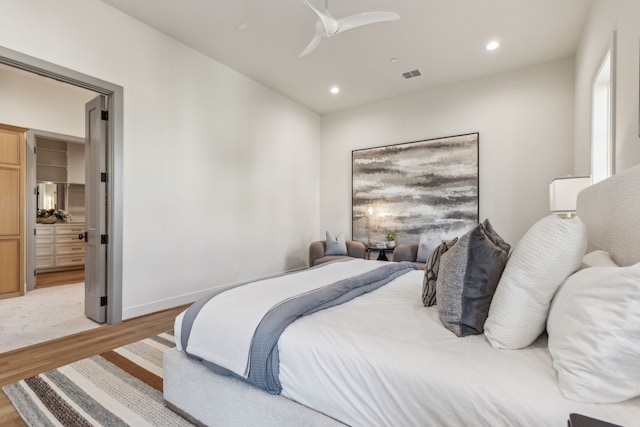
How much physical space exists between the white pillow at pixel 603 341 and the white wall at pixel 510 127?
3.92m

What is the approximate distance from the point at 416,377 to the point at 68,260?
736 cm

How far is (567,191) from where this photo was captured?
2523mm

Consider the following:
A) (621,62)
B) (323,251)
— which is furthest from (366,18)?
(323,251)

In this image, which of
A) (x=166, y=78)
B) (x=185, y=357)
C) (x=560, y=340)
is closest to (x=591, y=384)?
(x=560, y=340)

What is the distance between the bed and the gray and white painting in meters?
2.96

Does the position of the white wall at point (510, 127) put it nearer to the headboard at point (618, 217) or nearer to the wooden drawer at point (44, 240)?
the headboard at point (618, 217)

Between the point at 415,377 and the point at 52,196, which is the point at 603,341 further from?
the point at 52,196

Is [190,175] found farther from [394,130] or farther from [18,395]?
[394,130]

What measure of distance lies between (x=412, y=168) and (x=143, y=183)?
3.89 m

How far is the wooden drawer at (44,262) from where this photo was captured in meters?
5.68

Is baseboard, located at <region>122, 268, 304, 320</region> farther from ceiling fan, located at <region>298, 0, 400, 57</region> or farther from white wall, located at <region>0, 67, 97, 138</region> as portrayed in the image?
white wall, located at <region>0, 67, 97, 138</region>

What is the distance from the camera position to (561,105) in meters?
4.00

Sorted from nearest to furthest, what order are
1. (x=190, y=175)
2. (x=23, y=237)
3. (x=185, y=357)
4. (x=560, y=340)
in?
(x=560, y=340) → (x=185, y=357) → (x=190, y=175) → (x=23, y=237)

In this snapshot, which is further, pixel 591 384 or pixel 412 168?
pixel 412 168
